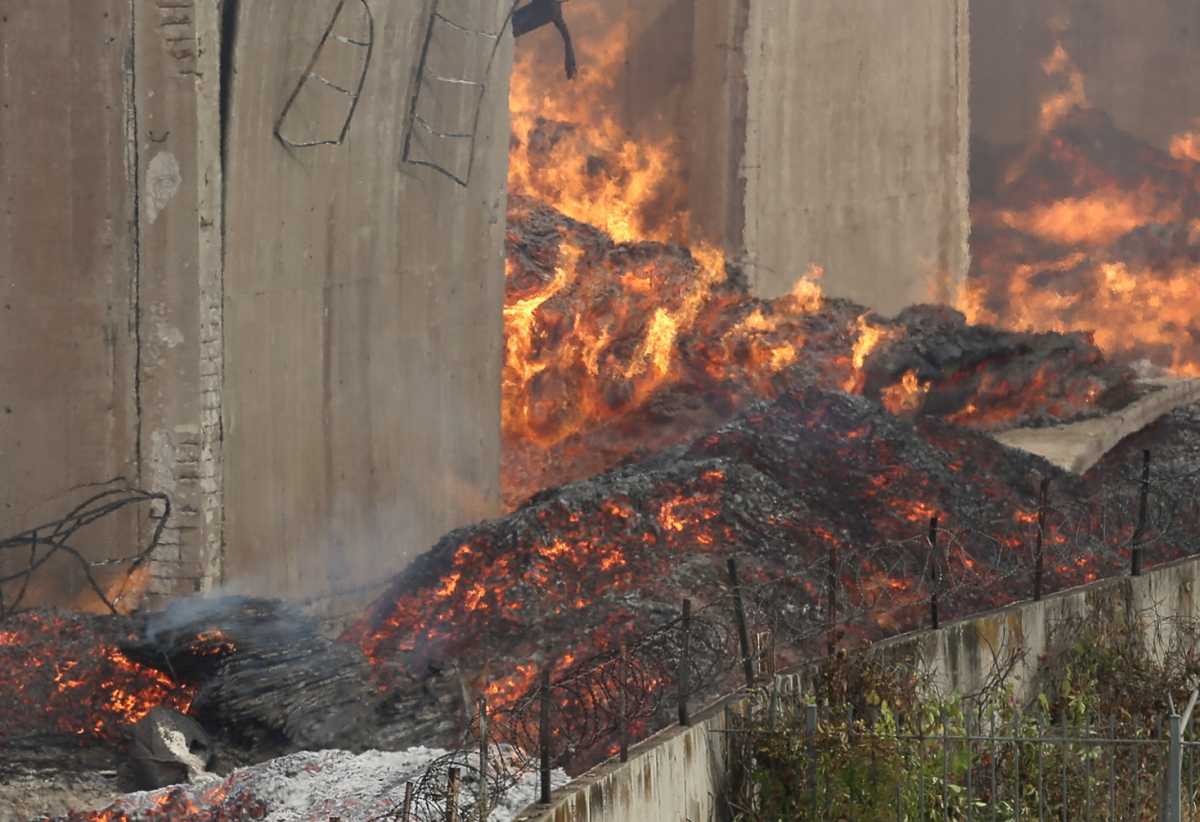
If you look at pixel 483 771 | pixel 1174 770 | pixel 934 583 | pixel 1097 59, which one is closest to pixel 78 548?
pixel 934 583

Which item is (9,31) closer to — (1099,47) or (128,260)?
(128,260)

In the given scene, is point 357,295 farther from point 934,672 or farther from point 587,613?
point 934,672

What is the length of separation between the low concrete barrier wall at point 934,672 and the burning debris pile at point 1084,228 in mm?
16176

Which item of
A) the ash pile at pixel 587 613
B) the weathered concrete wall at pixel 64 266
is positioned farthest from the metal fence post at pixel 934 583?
the weathered concrete wall at pixel 64 266

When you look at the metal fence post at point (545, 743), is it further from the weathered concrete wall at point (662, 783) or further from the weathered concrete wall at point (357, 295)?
the weathered concrete wall at point (357, 295)

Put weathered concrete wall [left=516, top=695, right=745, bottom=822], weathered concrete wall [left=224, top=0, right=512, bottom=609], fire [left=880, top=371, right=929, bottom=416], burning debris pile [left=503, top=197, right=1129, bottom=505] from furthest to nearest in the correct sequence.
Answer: fire [left=880, top=371, right=929, bottom=416], burning debris pile [left=503, top=197, right=1129, bottom=505], weathered concrete wall [left=224, top=0, right=512, bottom=609], weathered concrete wall [left=516, top=695, right=745, bottom=822]

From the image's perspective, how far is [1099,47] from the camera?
33.9 metres

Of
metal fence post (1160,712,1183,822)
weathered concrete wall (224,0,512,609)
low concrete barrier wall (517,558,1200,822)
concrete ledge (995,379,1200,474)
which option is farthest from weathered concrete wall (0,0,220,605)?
concrete ledge (995,379,1200,474)

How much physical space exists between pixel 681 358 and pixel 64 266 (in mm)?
9298

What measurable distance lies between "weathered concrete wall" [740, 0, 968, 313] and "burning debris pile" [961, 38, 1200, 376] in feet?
18.6

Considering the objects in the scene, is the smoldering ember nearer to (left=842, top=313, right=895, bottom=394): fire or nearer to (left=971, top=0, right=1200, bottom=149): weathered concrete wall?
(left=842, top=313, right=895, bottom=394): fire

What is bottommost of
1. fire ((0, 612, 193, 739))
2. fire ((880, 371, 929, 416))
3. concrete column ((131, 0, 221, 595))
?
fire ((0, 612, 193, 739))

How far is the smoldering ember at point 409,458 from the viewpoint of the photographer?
41.6 ft

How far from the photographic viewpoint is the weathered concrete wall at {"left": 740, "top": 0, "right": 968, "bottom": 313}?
23.8 m
